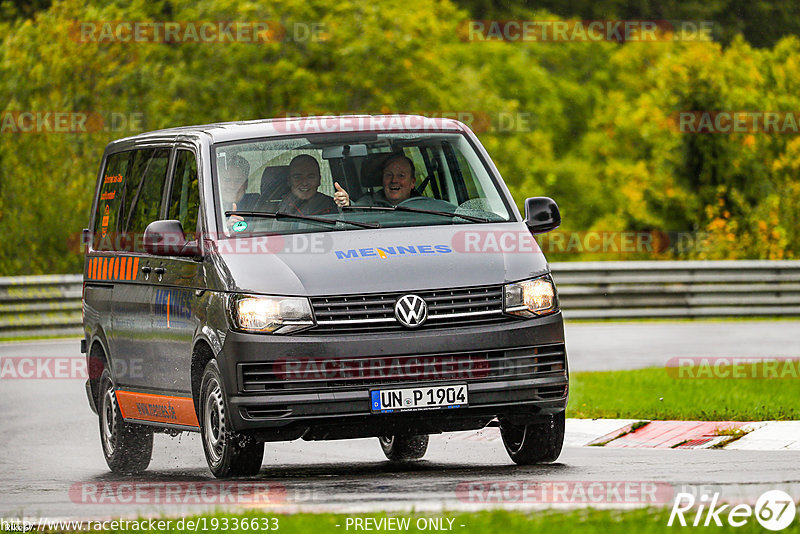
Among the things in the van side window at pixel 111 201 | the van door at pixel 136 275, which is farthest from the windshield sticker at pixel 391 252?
the van side window at pixel 111 201

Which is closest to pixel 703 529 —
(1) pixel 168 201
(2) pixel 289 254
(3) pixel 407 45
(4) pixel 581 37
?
(2) pixel 289 254

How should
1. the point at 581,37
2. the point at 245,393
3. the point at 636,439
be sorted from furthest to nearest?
the point at 581,37 < the point at 636,439 < the point at 245,393

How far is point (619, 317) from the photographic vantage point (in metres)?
28.3

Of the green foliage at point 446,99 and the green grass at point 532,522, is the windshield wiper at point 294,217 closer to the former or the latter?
the green grass at point 532,522

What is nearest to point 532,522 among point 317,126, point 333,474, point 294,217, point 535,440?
point 535,440

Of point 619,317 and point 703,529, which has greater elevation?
point 703,529

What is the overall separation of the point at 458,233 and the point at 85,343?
3.77 metres

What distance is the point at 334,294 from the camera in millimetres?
9648

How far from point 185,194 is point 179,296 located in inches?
29.8

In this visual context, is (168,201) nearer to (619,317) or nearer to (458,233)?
(458,233)

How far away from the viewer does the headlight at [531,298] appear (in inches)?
392

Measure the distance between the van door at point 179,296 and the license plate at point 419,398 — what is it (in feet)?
4.25

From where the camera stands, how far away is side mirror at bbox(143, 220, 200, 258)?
34.4ft

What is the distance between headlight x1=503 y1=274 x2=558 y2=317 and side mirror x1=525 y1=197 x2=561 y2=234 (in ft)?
2.44
